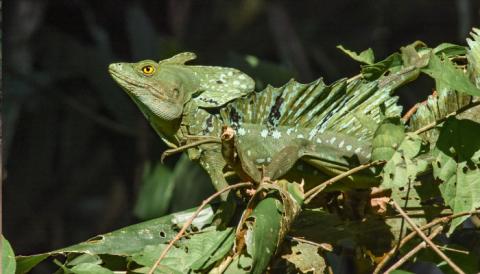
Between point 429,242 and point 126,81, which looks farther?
point 126,81

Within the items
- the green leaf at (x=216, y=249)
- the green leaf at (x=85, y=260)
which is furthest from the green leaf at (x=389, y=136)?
the green leaf at (x=85, y=260)

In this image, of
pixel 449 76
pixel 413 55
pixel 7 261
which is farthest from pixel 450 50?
pixel 7 261

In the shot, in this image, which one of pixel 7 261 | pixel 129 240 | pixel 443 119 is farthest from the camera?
pixel 129 240

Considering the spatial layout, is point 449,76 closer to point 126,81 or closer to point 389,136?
point 389,136

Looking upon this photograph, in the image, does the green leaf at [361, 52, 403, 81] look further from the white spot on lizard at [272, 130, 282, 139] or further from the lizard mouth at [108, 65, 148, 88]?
the lizard mouth at [108, 65, 148, 88]

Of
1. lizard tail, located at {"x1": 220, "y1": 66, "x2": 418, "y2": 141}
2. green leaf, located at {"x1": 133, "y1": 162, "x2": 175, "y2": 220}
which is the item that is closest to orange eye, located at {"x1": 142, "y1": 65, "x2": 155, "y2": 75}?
lizard tail, located at {"x1": 220, "y1": 66, "x2": 418, "y2": 141}

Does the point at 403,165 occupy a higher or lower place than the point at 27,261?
higher

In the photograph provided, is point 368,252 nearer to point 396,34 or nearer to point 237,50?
point 237,50

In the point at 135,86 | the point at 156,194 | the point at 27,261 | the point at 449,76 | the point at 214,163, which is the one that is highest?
the point at 449,76
